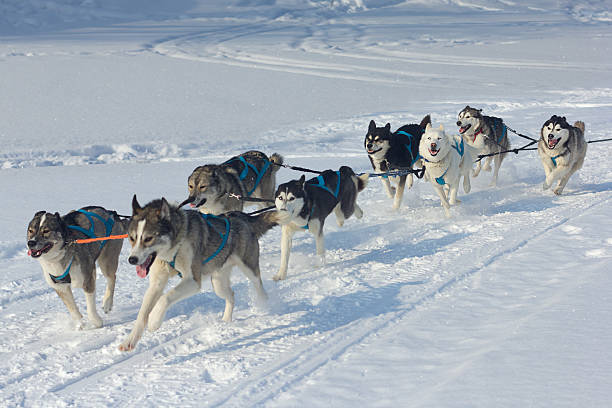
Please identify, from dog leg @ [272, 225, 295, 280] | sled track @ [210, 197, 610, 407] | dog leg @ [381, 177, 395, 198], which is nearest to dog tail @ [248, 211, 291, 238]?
dog leg @ [272, 225, 295, 280]

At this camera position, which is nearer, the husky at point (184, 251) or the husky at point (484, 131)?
the husky at point (184, 251)

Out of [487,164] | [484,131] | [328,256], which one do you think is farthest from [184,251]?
[487,164]

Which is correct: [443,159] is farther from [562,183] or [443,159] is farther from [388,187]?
[562,183]

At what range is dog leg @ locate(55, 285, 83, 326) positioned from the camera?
4.30 meters

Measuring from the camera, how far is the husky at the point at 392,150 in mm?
7117

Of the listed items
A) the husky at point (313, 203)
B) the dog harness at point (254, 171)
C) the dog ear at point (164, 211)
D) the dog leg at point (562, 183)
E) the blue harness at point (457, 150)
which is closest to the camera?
the dog ear at point (164, 211)

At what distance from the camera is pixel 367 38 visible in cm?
2572

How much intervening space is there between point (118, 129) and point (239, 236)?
776cm

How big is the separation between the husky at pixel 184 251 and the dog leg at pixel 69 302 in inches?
24.8

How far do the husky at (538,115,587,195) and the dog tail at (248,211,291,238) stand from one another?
4169 mm

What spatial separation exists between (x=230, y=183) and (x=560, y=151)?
4055 mm

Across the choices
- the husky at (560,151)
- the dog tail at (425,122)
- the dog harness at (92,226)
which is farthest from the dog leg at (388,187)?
the dog harness at (92,226)

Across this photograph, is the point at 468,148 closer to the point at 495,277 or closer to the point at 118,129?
the point at 495,277

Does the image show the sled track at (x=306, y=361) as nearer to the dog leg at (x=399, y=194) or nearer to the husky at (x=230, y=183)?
the husky at (x=230, y=183)
